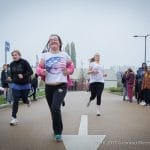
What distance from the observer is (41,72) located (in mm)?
8789

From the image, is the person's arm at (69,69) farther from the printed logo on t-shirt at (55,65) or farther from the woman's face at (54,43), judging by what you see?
the woman's face at (54,43)

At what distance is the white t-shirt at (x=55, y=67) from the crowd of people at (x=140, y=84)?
1152cm

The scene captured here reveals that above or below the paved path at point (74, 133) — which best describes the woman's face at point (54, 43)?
above

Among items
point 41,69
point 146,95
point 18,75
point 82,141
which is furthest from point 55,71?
point 146,95

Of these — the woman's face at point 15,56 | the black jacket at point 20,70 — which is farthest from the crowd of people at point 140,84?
the woman's face at point 15,56

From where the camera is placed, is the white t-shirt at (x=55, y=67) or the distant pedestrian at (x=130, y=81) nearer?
the white t-shirt at (x=55, y=67)

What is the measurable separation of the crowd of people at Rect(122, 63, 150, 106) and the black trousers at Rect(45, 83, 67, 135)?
11525 millimetres

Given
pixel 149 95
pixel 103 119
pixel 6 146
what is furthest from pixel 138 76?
pixel 6 146

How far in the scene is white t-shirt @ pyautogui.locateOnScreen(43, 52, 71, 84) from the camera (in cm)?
885

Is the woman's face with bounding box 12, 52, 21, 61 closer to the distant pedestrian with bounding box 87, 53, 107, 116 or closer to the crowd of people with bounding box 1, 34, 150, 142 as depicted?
the crowd of people with bounding box 1, 34, 150, 142

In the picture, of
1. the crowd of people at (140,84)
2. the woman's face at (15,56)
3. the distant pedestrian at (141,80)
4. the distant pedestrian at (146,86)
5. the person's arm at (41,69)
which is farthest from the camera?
the distant pedestrian at (141,80)

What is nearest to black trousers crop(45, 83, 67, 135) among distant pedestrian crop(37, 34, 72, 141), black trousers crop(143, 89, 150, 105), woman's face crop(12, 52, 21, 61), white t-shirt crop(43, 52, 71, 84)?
distant pedestrian crop(37, 34, 72, 141)

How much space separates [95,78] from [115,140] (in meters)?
5.54

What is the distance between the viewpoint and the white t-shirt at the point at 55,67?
348 inches
